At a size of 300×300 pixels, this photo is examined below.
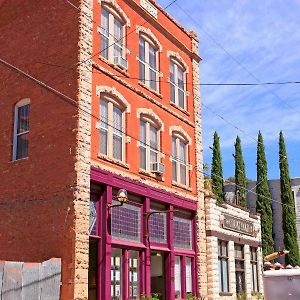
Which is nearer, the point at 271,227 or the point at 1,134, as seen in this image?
the point at 1,134

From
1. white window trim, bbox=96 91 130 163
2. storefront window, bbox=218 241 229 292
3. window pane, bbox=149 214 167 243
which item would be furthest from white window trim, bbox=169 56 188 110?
storefront window, bbox=218 241 229 292

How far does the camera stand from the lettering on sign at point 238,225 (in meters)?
24.8

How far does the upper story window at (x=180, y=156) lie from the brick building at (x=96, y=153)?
90 millimetres

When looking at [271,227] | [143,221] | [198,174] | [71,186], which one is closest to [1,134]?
[71,186]

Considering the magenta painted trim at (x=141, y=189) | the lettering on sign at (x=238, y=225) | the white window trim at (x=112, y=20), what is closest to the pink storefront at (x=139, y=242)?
the magenta painted trim at (x=141, y=189)

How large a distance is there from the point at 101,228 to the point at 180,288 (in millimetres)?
5837

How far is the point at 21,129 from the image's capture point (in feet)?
61.3

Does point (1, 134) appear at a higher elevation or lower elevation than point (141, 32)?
lower

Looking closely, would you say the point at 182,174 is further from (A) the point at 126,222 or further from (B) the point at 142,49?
(B) the point at 142,49

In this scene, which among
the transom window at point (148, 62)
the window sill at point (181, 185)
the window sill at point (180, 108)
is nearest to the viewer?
the transom window at point (148, 62)

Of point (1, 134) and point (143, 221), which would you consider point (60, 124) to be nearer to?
point (1, 134)

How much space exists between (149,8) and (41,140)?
829 cm

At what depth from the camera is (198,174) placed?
24125 millimetres

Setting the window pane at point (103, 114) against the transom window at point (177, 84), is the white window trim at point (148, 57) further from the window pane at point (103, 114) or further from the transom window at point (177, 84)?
the window pane at point (103, 114)
